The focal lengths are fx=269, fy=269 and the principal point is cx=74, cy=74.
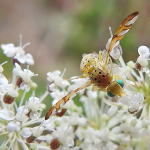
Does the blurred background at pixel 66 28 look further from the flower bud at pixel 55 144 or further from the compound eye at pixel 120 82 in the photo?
the compound eye at pixel 120 82

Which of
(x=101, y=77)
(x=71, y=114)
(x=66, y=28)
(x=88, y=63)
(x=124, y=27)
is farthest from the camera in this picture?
(x=66, y=28)

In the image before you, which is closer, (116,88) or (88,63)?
(116,88)

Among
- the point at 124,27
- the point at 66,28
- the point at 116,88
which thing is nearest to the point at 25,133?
the point at 116,88

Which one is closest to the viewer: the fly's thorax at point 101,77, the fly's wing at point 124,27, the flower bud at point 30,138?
the fly's wing at point 124,27

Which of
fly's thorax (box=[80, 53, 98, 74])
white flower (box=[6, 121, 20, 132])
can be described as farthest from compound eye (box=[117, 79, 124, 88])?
white flower (box=[6, 121, 20, 132])

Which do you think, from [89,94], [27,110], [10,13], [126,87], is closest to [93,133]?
[89,94]

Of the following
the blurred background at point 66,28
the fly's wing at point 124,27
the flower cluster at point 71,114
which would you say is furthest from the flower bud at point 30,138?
the blurred background at point 66,28

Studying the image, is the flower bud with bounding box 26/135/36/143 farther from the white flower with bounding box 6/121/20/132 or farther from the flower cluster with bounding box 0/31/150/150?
the white flower with bounding box 6/121/20/132

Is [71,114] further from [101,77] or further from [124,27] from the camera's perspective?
[124,27]

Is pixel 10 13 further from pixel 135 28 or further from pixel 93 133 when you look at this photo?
pixel 93 133
